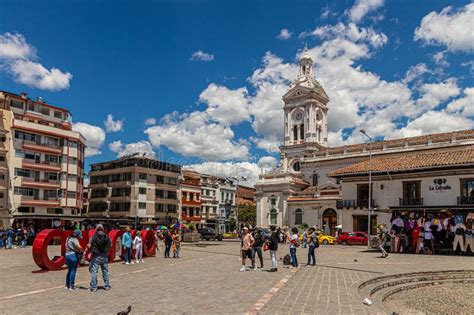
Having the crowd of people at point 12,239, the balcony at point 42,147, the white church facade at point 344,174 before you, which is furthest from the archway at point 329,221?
the crowd of people at point 12,239

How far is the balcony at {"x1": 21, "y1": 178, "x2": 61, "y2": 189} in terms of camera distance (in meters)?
48.3

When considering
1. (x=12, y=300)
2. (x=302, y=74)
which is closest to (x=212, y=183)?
(x=302, y=74)

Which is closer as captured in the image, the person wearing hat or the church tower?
the person wearing hat

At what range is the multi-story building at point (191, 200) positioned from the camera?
232 feet

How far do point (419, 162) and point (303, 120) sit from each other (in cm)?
4115

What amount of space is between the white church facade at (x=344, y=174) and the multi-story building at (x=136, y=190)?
15473 mm

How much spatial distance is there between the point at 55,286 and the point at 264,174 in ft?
201

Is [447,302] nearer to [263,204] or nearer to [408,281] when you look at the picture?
[408,281]

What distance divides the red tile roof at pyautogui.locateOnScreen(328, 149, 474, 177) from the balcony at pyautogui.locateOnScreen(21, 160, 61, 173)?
32.5 m

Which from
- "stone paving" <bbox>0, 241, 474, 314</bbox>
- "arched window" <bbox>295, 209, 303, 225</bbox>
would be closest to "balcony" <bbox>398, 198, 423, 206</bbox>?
"stone paving" <bbox>0, 241, 474, 314</bbox>

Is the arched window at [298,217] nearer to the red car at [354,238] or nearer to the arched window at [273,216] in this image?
the arched window at [273,216]

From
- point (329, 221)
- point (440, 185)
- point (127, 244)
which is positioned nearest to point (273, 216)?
point (329, 221)

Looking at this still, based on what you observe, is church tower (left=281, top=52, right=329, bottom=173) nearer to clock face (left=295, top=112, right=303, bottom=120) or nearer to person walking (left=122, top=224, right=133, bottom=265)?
clock face (left=295, top=112, right=303, bottom=120)

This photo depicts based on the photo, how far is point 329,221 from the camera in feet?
200
